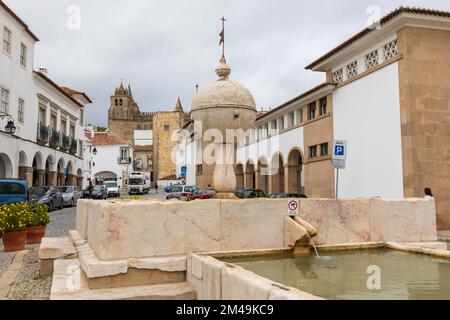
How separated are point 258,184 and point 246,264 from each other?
80.5 ft

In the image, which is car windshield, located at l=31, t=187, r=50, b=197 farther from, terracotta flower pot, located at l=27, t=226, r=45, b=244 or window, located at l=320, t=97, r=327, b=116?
window, located at l=320, t=97, r=327, b=116

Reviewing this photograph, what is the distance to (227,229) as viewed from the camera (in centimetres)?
532

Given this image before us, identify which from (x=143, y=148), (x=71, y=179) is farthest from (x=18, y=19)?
(x=143, y=148)

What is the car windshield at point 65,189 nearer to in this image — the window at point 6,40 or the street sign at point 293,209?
the window at point 6,40

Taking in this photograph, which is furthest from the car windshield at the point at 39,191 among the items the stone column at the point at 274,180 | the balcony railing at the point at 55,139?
the stone column at the point at 274,180

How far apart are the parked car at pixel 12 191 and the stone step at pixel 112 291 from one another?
44.4 feet

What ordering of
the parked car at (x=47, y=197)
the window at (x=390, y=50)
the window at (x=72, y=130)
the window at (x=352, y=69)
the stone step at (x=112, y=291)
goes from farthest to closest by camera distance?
the window at (x=72, y=130)
the parked car at (x=47, y=197)
the window at (x=352, y=69)
the window at (x=390, y=50)
the stone step at (x=112, y=291)

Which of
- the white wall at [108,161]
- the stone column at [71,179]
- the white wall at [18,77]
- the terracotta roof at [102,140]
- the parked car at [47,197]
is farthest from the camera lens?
the terracotta roof at [102,140]

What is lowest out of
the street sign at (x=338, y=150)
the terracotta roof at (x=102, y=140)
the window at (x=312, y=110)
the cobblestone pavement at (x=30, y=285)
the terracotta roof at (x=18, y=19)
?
the cobblestone pavement at (x=30, y=285)

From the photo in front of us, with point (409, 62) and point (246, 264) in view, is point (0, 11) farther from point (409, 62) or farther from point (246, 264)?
point (246, 264)

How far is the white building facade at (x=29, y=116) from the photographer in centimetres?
2208

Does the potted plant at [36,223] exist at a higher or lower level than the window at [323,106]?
lower

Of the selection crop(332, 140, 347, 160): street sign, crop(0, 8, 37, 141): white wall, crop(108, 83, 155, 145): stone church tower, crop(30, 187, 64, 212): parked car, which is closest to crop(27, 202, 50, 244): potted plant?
crop(332, 140, 347, 160): street sign
